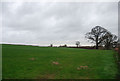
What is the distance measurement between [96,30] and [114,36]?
10.8 metres

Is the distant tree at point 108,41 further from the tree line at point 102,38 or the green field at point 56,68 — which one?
the green field at point 56,68

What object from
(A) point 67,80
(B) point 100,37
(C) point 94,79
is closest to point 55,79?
(A) point 67,80

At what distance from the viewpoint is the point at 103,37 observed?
63312 mm

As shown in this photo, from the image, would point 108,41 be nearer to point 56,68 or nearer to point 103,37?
point 103,37

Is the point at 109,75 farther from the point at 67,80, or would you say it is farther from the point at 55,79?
the point at 55,79

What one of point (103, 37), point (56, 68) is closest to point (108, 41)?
point (103, 37)

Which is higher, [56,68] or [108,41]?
[108,41]

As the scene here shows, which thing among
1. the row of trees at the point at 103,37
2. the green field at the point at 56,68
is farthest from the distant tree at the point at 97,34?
the green field at the point at 56,68

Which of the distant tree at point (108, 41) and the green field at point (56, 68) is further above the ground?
the distant tree at point (108, 41)

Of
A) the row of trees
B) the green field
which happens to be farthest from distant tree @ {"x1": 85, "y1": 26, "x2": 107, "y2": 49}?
the green field

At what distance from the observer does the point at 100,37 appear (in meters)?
66.4

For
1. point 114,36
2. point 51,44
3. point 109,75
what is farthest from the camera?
point 114,36

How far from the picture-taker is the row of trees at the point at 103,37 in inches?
2421

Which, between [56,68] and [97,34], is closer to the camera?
[56,68]
